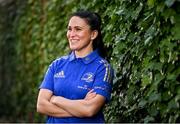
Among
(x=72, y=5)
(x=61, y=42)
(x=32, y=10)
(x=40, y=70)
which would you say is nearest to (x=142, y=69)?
(x=72, y=5)

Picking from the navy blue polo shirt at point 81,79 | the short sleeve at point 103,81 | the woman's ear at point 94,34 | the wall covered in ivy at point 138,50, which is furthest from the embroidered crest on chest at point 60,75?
the wall covered in ivy at point 138,50

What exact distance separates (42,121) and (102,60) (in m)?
5.00

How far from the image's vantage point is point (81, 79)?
4090mm

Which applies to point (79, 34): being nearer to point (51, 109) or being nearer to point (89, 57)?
point (89, 57)

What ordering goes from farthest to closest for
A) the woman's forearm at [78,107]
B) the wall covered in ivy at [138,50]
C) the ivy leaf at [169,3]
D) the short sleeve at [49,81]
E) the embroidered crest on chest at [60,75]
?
the short sleeve at [49,81] → the embroidered crest on chest at [60,75] → the woman's forearm at [78,107] → the wall covered in ivy at [138,50] → the ivy leaf at [169,3]

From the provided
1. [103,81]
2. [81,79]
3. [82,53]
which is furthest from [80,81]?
[82,53]

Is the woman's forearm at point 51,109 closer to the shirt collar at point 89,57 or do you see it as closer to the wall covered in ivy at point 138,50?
the shirt collar at point 89,57

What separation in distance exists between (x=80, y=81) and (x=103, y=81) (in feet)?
0.55

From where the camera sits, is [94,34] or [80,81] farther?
[94,34]

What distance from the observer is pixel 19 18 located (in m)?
10.5

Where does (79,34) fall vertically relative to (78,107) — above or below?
above

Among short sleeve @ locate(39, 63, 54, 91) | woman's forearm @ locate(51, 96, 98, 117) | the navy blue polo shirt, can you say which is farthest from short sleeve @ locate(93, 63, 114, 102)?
short sleeve @ locate(39, 63, 54, 91)

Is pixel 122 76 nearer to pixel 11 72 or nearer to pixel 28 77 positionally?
pixel 28 77

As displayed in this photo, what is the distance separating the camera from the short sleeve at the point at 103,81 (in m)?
4.08
